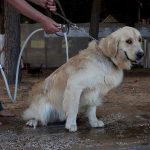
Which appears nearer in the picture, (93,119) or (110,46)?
(110,46)

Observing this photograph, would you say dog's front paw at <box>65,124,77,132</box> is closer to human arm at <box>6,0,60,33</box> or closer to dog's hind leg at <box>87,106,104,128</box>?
dog's hind leg at <box>87,106,104,128</box>

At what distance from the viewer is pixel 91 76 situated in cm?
713

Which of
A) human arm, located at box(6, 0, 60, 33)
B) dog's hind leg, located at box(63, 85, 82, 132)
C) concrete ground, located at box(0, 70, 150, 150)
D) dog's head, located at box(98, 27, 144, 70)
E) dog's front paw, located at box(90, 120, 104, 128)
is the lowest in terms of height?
concrete ground, located at box(0, 70, 150, 150)

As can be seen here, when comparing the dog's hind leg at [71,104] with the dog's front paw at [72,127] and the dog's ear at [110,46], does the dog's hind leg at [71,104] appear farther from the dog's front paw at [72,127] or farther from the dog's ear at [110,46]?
the dog's ear at [110,46]

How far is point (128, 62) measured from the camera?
721 cm

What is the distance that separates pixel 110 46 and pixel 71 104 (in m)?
1.01

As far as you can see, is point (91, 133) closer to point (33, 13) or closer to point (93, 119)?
point (93, 119)

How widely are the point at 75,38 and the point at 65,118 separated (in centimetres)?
1791

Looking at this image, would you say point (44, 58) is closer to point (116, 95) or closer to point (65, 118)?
point (116, 95)

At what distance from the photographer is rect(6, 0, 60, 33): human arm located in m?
6.13

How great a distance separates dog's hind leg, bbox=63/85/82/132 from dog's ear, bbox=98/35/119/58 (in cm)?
67

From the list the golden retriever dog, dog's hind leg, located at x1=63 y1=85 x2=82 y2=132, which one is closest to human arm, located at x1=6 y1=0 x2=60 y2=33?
the golden retriever dog

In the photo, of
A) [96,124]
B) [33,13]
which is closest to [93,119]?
[96,124]

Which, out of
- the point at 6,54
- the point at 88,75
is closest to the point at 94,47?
the point at 88,75
